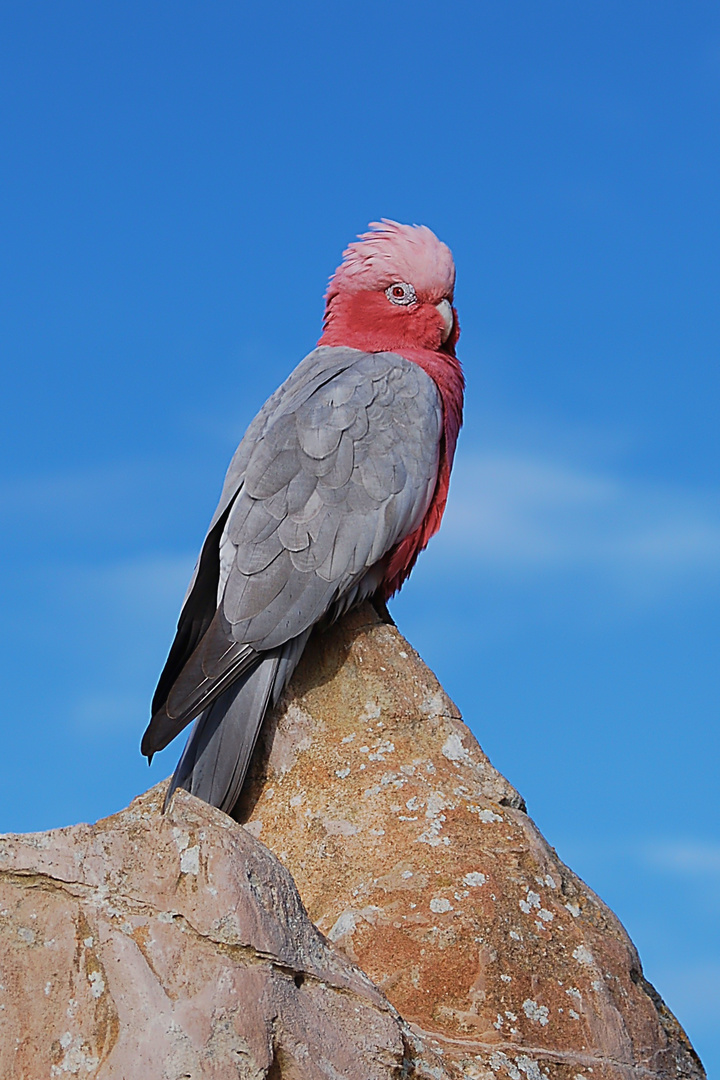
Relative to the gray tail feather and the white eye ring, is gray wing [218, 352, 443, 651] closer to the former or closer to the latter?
the gray tail feather

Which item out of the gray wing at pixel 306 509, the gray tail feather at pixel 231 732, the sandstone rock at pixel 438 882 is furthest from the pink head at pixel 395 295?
the gray tail feather at pixel 231 732

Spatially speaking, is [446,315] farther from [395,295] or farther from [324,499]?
[324,499]

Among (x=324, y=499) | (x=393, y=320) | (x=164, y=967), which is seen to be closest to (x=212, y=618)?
(x=324, y=499)

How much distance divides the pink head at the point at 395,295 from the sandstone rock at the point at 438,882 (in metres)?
1.77

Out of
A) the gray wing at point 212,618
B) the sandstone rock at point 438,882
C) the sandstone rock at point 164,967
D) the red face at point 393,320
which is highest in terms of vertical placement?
the red face at point 393,320

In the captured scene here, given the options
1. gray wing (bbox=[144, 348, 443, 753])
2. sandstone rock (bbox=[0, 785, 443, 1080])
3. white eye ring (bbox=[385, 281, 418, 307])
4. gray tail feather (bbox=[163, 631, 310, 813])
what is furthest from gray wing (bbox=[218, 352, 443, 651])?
sandstone rock (bbox=[0, 785, 443, 1080])

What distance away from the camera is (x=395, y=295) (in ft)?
22.1

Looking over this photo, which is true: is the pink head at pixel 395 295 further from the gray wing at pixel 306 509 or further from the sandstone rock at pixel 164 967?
the sandstone rock at pixel 164 967

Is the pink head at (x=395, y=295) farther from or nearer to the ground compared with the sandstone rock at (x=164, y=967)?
farther from the ground

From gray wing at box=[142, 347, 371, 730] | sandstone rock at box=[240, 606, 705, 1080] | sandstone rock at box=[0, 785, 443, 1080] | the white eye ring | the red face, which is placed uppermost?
the white eye ring

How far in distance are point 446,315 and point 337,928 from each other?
3522 millimetres

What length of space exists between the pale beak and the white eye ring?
16cm

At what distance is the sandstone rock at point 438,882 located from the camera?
14.5 feet

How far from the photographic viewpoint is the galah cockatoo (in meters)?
5.41
